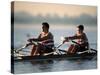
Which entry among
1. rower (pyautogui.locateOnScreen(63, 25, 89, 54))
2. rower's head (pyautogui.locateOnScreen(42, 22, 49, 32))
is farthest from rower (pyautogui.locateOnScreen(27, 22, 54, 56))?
rower (pyautogui.locateOnScreen(63, 25, 89, 54))

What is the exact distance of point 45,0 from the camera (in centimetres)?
246

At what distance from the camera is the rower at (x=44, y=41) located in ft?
7.89

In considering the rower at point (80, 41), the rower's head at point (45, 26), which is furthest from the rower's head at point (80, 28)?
the rower's head at point (45, 26)

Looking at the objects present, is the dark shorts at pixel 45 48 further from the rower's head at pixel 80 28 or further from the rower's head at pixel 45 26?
the rower's head at pixel 80 28

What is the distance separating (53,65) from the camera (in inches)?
97.3

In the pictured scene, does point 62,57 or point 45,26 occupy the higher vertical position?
point 45,26

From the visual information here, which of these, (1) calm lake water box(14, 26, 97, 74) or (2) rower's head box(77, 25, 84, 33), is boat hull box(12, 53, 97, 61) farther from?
(2) rower's head box(77, 25, 84, 33)

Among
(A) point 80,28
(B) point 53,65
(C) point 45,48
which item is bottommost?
(B) point 53,65

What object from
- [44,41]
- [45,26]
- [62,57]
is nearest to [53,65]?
[62,57]

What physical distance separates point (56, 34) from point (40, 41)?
216mm

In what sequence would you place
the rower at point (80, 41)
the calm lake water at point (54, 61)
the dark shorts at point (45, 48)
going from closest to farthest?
the calm lake water at point (54, 61), the dark shorts at point (45, 48), the rower at point (80, 41)

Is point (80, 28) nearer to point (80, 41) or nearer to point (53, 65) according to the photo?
point (80, 41)

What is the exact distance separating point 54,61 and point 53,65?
48 millimetres

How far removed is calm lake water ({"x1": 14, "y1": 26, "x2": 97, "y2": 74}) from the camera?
2.31 meters
